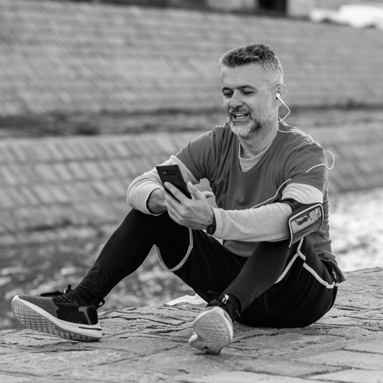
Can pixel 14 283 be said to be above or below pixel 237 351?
below

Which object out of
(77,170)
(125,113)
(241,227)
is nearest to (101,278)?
(241,227)

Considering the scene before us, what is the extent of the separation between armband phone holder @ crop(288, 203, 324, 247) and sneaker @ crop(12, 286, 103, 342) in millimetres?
930

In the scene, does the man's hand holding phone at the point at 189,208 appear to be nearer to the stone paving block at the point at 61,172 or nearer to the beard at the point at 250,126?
the beard at the point at 250,126

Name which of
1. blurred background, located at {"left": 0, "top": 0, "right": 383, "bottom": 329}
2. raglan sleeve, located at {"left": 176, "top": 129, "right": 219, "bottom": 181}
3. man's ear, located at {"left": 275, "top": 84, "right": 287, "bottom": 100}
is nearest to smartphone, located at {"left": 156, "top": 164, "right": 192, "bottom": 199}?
raglan sleeve, located at {"left": 176, "top": 129, "right": 219, "bottom": 181}

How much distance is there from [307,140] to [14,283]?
4.40m

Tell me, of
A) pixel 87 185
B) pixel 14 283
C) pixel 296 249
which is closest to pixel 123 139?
pixel 87 185

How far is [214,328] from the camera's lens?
3.75m

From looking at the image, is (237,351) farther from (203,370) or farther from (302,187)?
(302,187)

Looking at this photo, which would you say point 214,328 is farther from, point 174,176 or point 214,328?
point 174,176

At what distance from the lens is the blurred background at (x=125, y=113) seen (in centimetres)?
1002

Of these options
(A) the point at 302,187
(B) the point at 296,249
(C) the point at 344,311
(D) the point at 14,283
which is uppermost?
(A) the point at 302,187

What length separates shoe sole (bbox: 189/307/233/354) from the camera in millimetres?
3744

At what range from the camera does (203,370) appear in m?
3.61

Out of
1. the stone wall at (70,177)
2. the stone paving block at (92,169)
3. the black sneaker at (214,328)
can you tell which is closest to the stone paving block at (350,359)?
the black sneaker at (214,328)
